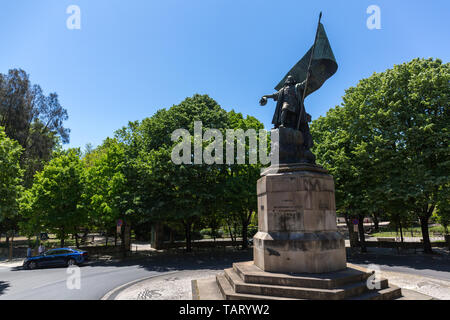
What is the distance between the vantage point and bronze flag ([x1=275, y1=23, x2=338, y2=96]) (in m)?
9.65

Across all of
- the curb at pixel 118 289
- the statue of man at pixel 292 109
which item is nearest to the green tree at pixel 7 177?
the curb at pixel 118 289

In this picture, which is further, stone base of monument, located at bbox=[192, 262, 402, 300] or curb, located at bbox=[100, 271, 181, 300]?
curb, located at bbox=[100, 271, 181, 300]

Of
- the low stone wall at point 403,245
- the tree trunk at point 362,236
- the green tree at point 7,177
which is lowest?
the low stone wall at point 403,245

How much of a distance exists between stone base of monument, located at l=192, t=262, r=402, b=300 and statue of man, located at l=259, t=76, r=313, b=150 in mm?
4757

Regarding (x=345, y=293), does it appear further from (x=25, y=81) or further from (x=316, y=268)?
(x=25, y=81)

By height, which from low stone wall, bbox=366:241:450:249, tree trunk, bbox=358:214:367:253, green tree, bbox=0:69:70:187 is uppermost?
green tree, bbox=0:69:70:187

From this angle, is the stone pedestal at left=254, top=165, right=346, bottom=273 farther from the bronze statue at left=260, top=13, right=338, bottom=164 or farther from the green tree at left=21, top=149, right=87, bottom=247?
the green tree at left=21, top=149, right=87, bottom=247

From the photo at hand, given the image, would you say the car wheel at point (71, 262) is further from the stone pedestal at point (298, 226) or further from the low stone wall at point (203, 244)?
the stone pedestal at point (298, 226)

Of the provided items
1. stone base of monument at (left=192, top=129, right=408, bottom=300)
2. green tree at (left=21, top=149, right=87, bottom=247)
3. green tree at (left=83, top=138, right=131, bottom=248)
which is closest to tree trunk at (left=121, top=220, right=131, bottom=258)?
green tree at (left=83, top=138, right=131, bottom=248)

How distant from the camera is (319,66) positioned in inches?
397

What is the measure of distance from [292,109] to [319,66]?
5.98ft

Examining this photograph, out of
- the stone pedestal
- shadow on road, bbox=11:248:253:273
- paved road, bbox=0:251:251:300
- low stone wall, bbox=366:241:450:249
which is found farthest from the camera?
low stone wall, bbox=366:241:450:249

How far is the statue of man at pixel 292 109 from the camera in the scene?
10422 mm

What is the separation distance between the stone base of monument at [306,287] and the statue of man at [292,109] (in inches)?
187
